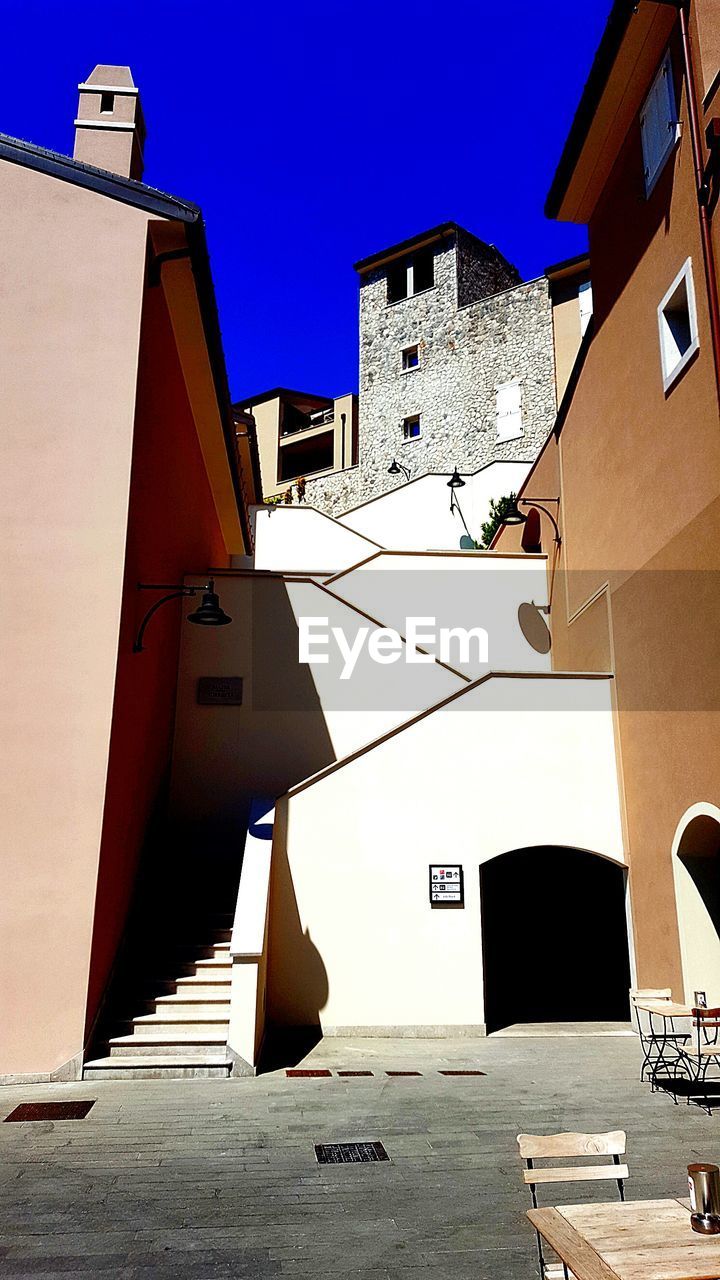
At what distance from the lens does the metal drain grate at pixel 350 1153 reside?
5.12 meters

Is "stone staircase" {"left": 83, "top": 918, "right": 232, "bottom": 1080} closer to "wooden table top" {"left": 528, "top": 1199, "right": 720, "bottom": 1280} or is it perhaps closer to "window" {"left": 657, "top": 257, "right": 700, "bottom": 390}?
"wooden table top" {"left": 528, "top": 1199, "right": 720, "bottom": 1280}

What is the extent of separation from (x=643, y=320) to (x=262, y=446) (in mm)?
32083

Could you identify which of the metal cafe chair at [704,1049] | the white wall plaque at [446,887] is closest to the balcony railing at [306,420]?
the white wall plaque at [446,887]

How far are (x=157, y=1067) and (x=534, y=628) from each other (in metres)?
9.48

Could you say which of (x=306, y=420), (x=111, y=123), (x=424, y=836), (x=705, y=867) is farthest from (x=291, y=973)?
(x=306, y=420)

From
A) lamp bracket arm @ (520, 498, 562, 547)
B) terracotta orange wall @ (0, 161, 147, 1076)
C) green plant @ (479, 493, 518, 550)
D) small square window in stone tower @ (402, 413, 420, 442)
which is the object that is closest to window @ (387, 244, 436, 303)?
small square window in stone tower @ (402, 413, 420, 442)

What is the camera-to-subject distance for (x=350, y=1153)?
17.3ft

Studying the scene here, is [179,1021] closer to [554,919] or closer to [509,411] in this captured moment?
[554,919]

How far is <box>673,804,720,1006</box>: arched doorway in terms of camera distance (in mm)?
8492

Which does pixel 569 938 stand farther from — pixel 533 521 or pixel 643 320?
pixel 643 320

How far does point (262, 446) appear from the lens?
40312 mm

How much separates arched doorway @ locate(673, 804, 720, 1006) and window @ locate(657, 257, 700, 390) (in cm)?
434

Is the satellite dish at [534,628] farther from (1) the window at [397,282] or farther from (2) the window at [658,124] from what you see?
(1) the window at [397,282]

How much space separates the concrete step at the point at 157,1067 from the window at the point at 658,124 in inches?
381
